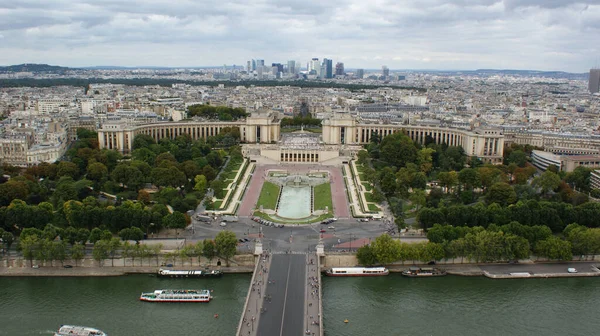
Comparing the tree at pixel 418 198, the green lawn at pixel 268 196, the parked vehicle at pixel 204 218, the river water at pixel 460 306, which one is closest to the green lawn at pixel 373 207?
the tree at pixel 418 198

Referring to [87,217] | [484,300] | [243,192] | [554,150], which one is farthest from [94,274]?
[554,150]

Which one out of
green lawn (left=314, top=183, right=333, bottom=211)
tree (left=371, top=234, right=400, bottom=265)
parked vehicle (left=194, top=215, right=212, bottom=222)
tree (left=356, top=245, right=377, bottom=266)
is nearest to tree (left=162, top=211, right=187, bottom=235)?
parked vehicle (left=194, top=215, right=212, bottom=222)

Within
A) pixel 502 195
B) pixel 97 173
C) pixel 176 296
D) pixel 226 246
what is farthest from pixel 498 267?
pixel 97 173

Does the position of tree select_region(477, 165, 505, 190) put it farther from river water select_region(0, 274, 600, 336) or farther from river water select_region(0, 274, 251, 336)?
river water select_region(0, 274, 251, 336)

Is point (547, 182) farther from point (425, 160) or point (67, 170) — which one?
point (67, 170)

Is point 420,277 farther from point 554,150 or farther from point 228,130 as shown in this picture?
point 228,130

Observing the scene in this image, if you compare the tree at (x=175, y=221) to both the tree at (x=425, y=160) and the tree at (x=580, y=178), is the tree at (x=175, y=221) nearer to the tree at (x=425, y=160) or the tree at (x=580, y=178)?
the tree at (x=425, y=160)

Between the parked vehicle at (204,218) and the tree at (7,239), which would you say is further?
the parked vehicle at (204,218)
